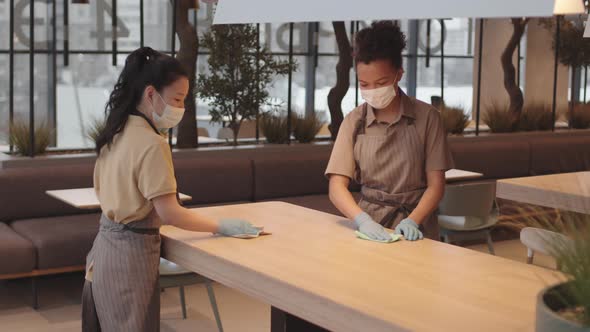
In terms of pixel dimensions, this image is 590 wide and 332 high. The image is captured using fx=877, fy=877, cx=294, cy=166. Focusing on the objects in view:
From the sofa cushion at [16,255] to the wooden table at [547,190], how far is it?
322cm

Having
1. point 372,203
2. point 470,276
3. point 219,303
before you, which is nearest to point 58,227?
point 219,303

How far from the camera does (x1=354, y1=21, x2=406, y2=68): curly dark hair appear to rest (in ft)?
11.7

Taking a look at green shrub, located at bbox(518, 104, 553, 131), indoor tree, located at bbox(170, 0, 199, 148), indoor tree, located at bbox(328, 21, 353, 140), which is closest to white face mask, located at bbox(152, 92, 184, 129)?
indoor tree, located at bbox(170, 0, 199, 148)

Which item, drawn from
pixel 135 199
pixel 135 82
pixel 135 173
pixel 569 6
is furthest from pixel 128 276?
pixel 569 6

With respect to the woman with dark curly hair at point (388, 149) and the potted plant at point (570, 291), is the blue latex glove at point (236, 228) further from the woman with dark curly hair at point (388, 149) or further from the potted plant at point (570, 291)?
the potted plant at point (570, 291)

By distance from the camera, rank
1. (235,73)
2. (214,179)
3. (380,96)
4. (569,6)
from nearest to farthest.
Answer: (380,96) → (569,6) → (214,179) → (235,73)

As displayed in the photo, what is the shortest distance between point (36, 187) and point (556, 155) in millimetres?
5890

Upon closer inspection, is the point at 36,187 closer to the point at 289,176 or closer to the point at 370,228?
the point at 289,176

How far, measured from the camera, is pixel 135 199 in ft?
10.5

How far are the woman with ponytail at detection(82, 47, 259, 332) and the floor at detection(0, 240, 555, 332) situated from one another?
8.28 ft

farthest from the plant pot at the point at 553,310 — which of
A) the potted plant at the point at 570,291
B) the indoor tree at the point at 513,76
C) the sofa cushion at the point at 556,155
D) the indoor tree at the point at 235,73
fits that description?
the indoor tree at the point at 513,76

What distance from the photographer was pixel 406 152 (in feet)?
12.3

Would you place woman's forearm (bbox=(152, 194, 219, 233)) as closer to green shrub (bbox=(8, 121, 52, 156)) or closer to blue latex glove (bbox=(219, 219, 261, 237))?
blue latex glove (bbox=(219, 219, 261, 237))

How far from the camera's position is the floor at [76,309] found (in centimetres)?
583
